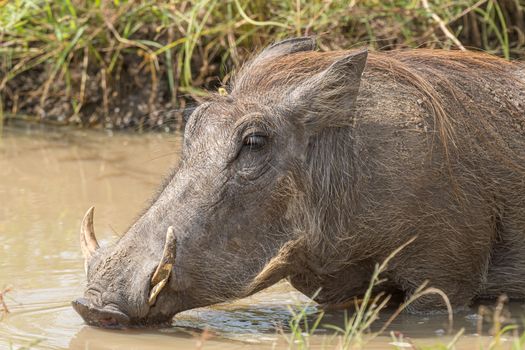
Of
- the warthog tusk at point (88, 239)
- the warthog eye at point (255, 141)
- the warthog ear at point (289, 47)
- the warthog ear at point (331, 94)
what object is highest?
the warthog ear at point (289, 47)

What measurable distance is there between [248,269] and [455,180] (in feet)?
2.82

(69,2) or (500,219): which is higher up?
(69,2)

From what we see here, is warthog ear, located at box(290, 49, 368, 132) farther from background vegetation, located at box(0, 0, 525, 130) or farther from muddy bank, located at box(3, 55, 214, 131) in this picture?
muddy bank, located at box(3, 55, 214, 131)

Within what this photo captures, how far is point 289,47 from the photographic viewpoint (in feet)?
16.3

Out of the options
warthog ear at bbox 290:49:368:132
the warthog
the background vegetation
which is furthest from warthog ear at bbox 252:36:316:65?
the background vegetation

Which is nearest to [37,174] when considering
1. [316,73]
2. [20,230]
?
[20,230]

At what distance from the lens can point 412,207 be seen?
4438 millimetres

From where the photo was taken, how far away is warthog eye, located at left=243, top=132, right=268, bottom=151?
436 cm

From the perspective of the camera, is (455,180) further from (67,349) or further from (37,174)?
(37,174)

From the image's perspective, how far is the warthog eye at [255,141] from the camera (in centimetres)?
436

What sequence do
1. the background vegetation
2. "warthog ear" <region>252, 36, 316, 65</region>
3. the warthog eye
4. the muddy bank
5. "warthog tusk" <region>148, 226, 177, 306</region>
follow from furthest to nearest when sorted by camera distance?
the muddy bank, the background vegetation, "warthog ear" <region>252, 36, 316, 65</region>, the warthog eye, "warthog tusk" <region>148, 226, 177, 306</region>

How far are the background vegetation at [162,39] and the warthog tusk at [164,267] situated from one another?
305 centimetres

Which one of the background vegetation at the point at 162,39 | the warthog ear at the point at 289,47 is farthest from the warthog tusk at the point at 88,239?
the background vegetation at the point at 162,39

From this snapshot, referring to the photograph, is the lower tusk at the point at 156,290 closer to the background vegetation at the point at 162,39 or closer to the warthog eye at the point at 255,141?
the warthog eye at the point at 255,141
